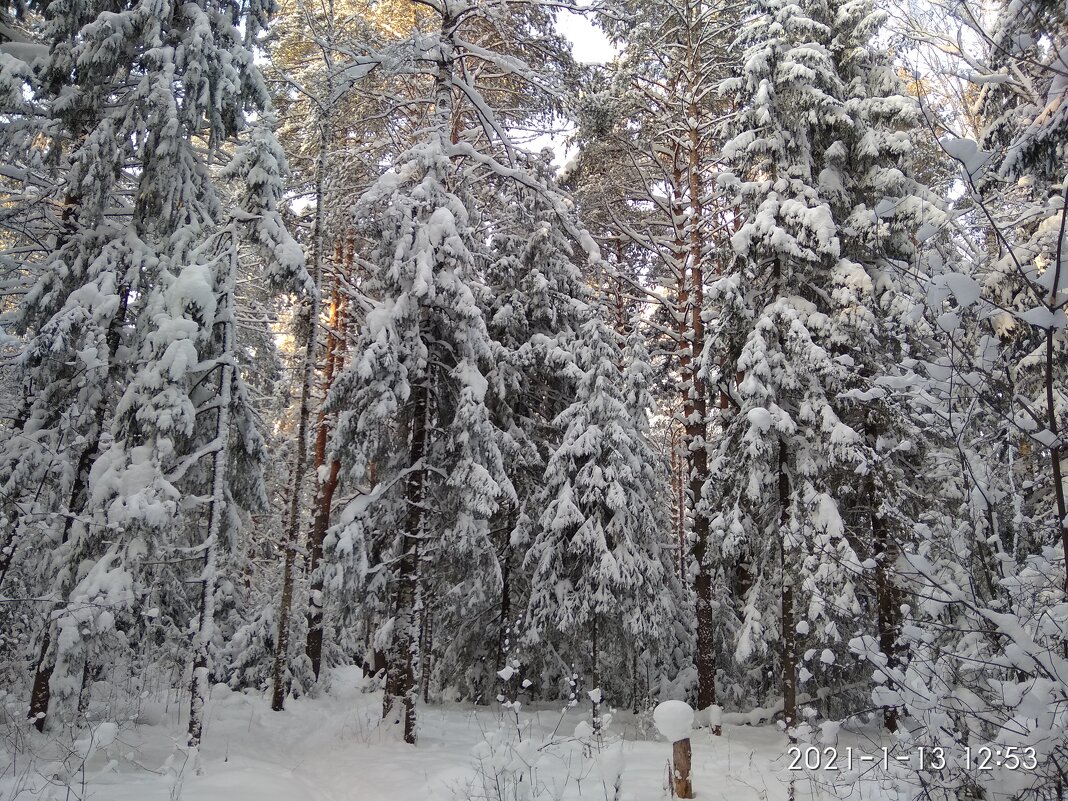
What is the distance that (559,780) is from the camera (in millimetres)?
8117

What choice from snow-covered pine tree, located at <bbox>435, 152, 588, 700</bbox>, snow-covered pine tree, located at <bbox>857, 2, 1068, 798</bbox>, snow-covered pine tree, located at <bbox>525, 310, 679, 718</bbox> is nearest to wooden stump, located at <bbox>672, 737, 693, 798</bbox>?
snow-covered pine tree, located at <bbox>857, 2, 1068, 798</bbox>

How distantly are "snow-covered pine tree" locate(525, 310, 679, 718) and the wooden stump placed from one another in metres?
4.91

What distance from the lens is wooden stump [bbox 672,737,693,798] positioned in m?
7.05

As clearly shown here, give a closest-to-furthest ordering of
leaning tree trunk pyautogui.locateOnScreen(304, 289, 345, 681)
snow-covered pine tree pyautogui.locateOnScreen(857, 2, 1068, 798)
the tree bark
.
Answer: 1. snow-covered pine tree pyautogui.locateOnScreen(857, 2, 1068, 798)
2. the tree bark
3. leaning tree trunk pyautogui.locateOnScreen(304, 289, 345, 681)

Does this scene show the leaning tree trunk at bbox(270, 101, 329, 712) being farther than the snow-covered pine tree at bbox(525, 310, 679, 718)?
No

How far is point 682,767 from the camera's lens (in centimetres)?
707

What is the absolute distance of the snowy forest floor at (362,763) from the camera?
677 cm

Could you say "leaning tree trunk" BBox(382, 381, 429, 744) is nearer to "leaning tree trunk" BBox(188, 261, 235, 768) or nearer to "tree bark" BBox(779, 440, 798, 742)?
"leaning tree trunk" BBox(188, 261, 235, 768)

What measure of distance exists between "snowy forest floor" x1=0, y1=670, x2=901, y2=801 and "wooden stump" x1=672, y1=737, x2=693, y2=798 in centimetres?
42

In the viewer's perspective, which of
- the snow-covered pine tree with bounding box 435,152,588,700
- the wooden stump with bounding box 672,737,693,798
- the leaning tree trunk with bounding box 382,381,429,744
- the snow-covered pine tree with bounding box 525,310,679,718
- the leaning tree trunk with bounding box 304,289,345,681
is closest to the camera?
the wooden stump with bounding box 672,737,693,798

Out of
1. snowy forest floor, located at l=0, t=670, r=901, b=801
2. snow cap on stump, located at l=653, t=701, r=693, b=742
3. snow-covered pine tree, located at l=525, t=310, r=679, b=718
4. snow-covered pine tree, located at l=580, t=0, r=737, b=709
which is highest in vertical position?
snow-covered pine tree, located at l=580, t=0, r=737, b=709

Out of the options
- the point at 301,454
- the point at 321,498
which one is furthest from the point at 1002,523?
the point at 321,498

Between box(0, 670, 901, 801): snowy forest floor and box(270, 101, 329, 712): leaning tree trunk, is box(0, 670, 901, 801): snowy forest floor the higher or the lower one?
the lower one

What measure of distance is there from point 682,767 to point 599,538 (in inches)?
225
